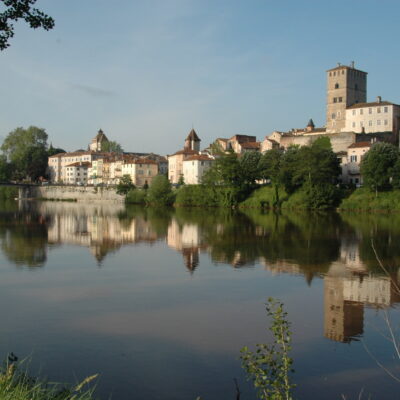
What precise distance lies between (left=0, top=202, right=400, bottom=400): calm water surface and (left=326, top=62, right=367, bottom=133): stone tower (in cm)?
4851

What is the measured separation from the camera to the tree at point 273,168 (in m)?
60.1

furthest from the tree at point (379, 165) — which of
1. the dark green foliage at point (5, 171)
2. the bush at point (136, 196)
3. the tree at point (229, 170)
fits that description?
the dark green foliage at point (5, 171)

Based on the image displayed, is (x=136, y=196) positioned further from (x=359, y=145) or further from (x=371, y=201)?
(x=371, y=201)

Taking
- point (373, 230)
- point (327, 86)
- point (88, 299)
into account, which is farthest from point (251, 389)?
point (327, 86)

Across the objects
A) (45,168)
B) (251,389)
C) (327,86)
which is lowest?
(251,389)

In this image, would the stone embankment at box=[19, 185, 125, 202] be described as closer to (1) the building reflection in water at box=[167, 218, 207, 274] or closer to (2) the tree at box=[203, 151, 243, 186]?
(2) the tree at box=[203, 151, 243, 186]

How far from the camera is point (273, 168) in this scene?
60781 mm

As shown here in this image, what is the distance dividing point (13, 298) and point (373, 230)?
1014 inches

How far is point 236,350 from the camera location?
10.4 m

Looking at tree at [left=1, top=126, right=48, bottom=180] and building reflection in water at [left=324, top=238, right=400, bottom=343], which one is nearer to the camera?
building reflection in water at [left=324, top=238, right=400, bottom=343]

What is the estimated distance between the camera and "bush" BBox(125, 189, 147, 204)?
74.9m

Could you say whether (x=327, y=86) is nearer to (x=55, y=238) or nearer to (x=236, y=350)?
(x=55, y=238)

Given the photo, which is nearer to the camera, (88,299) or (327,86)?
(88,299)

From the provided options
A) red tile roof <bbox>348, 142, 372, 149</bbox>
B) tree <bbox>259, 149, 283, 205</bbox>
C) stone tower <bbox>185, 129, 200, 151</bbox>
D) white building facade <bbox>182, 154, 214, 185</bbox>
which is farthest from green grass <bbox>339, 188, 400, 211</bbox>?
stone tower <bbox>185, 129, 200, 151</bbox>
